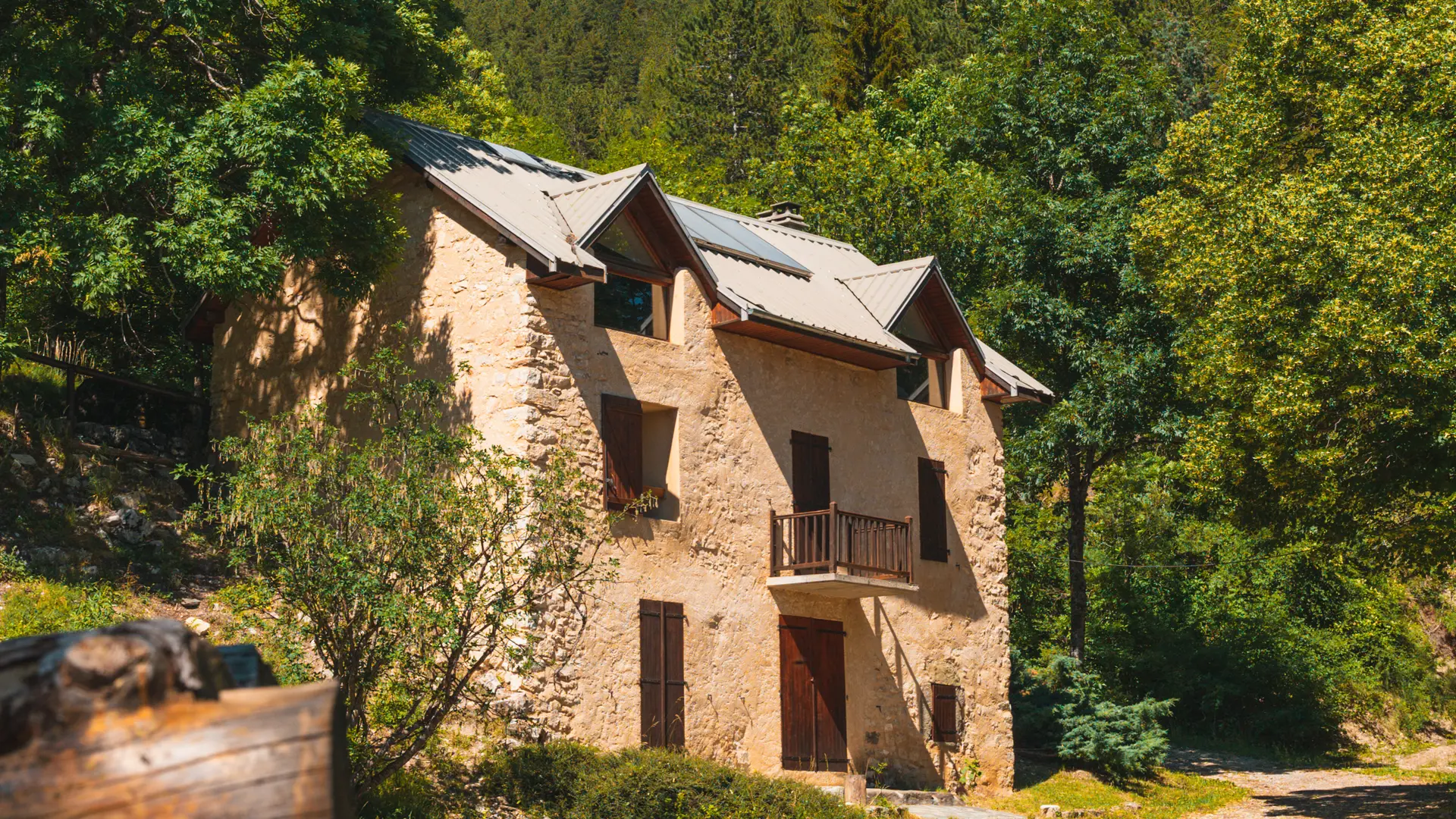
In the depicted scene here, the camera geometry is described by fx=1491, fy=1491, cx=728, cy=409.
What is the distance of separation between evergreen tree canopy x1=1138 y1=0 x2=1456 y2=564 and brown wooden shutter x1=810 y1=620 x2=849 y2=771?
590cm

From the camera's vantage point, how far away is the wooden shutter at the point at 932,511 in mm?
23000

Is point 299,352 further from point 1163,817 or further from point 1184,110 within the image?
point 1184,110

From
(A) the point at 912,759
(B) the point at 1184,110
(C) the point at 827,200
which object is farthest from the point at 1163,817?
(B) the point at 1184,110

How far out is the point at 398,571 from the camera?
45.3 feet

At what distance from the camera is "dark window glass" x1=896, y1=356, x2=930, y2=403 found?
2328 cm

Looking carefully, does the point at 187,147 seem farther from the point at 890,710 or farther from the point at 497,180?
the point at 890,710

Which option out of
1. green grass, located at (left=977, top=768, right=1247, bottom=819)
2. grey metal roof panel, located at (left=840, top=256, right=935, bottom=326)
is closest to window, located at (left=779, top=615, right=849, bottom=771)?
green grass, located at (left=977, top=768, right=1247, bottom=819)

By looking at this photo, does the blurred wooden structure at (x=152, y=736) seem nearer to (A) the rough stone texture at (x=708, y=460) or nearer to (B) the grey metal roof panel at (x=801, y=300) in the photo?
(A) the rough stone texture at (x=708, y=460)

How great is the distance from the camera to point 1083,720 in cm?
2525

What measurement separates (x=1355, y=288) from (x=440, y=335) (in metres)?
11.7

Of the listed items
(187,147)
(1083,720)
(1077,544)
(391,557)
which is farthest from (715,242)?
(1077,544)

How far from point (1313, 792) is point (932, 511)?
8.04 meters

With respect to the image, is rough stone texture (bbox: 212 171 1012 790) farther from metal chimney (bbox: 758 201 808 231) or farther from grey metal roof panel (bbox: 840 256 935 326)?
metal chimney (bbox: 758 201 808 231)

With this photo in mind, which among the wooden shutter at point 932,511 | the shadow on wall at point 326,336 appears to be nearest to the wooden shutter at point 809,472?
the wooden shutter at point 932,511
